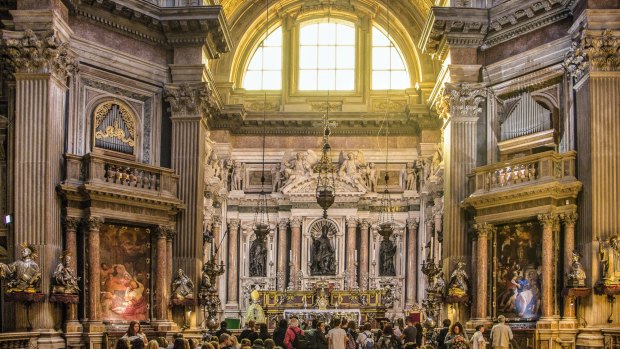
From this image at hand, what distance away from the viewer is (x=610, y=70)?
25625mm

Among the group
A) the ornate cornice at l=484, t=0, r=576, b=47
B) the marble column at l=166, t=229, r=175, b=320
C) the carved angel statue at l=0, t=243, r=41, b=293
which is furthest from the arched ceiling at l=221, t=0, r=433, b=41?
the carved angel statue at l=0, t=243, r=41, b=293

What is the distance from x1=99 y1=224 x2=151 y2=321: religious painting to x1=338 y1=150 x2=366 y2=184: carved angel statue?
45.9 feet

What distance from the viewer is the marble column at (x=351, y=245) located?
4156cm

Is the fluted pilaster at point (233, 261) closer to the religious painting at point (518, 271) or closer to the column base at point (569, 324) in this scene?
the religious painting at point (518, 271)

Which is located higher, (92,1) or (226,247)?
(92,1)

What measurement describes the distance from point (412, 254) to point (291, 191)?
554 centimetres

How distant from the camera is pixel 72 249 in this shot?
87.1 ft

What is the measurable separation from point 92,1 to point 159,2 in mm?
3134

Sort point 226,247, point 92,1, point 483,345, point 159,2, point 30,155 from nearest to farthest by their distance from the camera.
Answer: point 483,345
point 30,155
point 92,1
point 159,2
point 226,247

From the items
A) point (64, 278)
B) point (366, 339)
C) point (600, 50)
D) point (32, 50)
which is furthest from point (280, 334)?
point (600, 50)

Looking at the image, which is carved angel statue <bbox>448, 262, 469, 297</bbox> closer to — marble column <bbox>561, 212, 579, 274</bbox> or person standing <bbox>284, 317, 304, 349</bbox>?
marble column <bbox>561, 212, 579, 274</bbox>

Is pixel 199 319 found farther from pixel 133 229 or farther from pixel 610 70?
pixel 610 70

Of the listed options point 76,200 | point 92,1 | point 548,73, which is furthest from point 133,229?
point 548,73

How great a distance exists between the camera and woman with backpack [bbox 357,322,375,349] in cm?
2331
